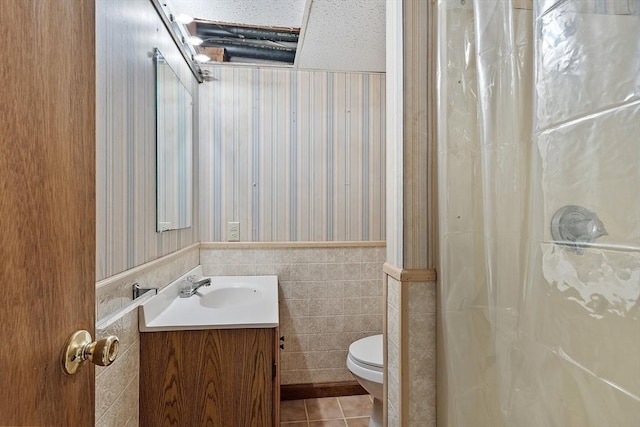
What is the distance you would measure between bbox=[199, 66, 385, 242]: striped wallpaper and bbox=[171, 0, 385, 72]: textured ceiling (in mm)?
309

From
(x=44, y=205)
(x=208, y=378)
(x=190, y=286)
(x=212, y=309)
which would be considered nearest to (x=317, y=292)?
(x=190, y=286)

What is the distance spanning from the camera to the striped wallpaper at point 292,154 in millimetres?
2428

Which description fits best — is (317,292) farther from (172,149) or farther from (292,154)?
(172,149)

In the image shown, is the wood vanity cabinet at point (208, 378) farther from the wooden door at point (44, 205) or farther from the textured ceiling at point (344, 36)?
the textured ceiling at point (344, 36)

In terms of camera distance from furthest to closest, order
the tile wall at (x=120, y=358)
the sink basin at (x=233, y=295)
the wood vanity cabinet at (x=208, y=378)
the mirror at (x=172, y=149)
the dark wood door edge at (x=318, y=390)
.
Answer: the dark wood door edge at (x=318, y=390) < the sink basin at (x=233, y=295) < the mirror at (x=172, y=149) < the wood vanity cabinet at (x=208, y=378) < the tile wall at (x=120, y=358)

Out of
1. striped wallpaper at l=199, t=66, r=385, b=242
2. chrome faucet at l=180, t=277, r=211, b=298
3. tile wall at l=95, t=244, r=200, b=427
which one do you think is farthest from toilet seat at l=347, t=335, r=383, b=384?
tile wall at l=95, t=244, r=200, b=427

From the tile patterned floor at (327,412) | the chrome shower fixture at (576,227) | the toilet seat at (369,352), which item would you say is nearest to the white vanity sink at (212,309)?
Result: the toilet seat at (369,352)

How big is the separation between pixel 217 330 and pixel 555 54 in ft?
4.38

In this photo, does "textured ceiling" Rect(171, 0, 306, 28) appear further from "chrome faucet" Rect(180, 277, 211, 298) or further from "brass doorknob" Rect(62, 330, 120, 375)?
"brass doorknob" Rect(62, 330, 120, 375)

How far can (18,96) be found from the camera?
1.58 feet

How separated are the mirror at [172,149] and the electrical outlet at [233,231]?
330 millimetres

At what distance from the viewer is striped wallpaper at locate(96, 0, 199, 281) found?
114 cm

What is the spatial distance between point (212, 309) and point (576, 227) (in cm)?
139

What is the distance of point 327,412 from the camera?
89.4 inches
